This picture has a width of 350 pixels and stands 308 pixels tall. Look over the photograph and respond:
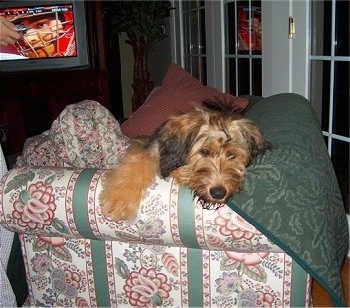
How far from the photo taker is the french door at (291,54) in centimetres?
306

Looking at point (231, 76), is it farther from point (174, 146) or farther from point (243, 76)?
point (174, 146)

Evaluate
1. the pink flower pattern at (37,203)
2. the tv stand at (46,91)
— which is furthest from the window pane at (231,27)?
the pink flower pattern at (37,203)

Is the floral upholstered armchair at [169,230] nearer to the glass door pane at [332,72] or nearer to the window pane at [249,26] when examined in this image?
the glass door pane at [332,72]

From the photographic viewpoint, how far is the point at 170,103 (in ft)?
8.18

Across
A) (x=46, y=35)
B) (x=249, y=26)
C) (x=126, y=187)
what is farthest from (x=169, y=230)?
(x=46, y=35)

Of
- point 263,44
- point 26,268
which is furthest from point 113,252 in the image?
point 263,44

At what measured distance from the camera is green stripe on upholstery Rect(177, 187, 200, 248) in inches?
63.3

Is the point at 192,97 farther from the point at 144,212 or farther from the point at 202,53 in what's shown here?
the point at 202,53

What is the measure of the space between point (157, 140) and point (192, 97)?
588 millimetres

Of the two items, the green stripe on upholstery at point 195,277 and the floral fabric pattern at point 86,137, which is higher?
the floral fabric pattern at point 86,137

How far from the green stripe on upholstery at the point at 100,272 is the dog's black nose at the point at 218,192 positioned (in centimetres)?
57

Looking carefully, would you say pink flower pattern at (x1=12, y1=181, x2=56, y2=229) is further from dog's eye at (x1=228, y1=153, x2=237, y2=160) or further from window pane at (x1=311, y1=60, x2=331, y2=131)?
window pane at (x1=311, y1=60, x2=331, y2=131)

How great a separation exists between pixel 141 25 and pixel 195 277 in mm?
4886

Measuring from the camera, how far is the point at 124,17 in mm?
6020
